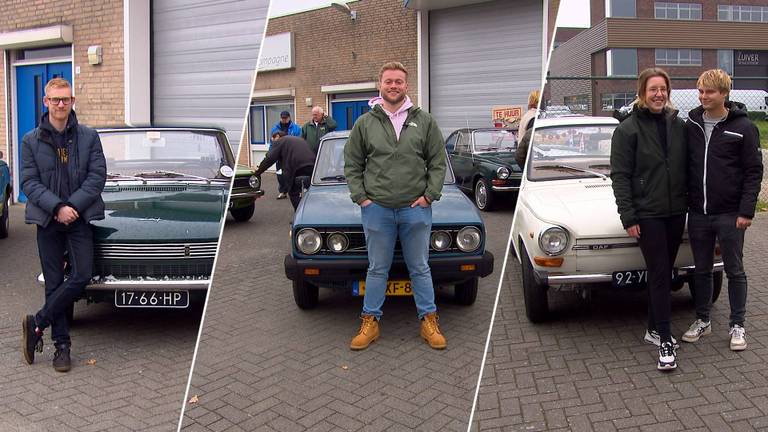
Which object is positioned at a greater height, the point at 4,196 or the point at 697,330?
the point at 4,196

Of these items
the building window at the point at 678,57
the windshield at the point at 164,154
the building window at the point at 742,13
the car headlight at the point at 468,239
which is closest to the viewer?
the car headlight at the point at 468,239

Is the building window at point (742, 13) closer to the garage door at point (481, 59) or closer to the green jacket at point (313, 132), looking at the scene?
the green jacket at point (313, 132)

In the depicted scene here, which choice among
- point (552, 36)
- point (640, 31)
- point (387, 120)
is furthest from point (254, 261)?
point (640, 31)

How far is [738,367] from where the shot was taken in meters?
3.83

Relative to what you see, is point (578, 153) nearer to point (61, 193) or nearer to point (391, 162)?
point (391, 162)

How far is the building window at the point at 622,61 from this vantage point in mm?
4970

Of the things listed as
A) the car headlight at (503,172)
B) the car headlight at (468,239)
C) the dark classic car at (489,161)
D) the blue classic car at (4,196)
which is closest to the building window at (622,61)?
the car headlight at (468,239)

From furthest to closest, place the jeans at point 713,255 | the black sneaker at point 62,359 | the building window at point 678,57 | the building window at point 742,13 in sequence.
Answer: the building window at point 742,13, the building window at point 678,57, the jeans at point 713,255, the black sneaker at point 62,359

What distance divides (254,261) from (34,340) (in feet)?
4.38

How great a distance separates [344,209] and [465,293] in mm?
1105

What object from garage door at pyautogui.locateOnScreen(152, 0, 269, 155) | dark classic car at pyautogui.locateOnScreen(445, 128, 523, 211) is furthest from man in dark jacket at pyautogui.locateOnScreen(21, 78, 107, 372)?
dark classic car at pyautogui.locateOnScreen(445, 128, 523, 211)

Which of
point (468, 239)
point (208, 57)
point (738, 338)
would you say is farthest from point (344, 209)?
point (738, 338)

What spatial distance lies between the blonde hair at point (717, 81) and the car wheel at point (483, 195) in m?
2.18

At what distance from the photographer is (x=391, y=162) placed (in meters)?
2.77
